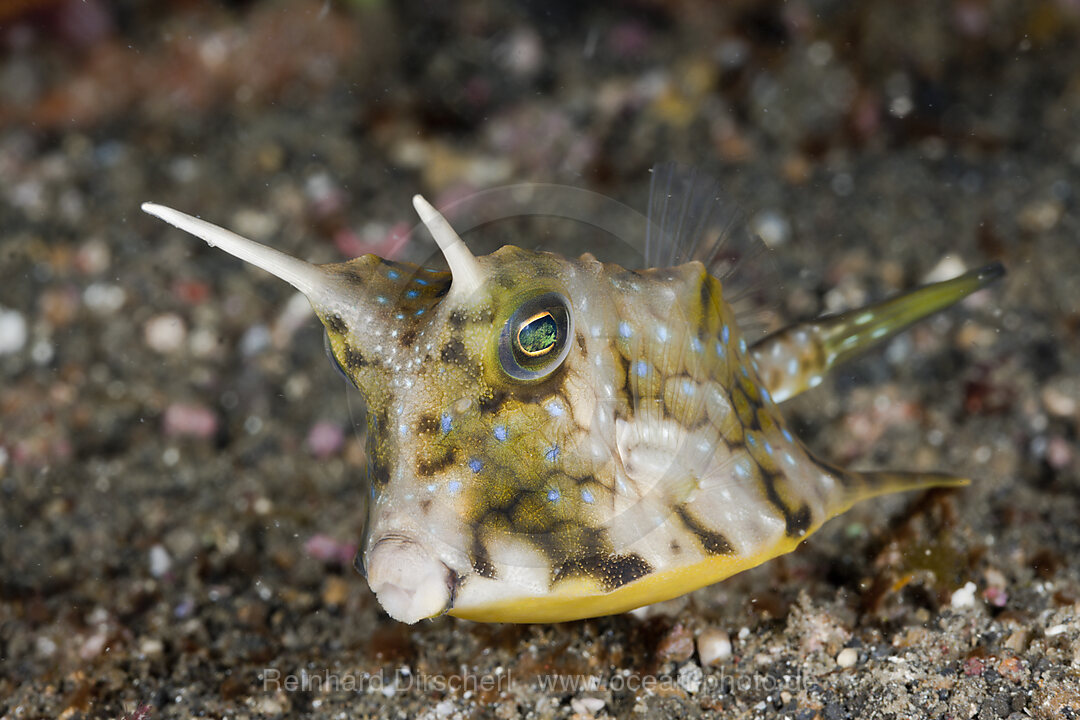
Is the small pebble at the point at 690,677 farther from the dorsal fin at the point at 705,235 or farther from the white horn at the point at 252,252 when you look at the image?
the white horn at the point at 252,252

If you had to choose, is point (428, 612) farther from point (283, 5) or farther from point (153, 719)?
point (283, 5)

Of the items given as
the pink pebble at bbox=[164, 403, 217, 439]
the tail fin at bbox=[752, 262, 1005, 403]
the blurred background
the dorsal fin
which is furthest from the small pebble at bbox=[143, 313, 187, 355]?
the tail fin at bbox=[752, 262, 1005, 403]

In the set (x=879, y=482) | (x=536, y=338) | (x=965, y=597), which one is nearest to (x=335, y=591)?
(x=536, y=338)

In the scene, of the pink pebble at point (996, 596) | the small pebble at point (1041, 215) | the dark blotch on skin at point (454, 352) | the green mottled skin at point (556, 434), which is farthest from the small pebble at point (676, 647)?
the small pebble at point (1041, 215)

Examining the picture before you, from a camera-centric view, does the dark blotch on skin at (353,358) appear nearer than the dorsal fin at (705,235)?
Yes

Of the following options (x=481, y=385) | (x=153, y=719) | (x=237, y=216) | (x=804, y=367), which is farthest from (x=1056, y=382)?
(x=237, y=216)

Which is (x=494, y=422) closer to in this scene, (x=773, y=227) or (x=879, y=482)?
(x=879, y=482)
